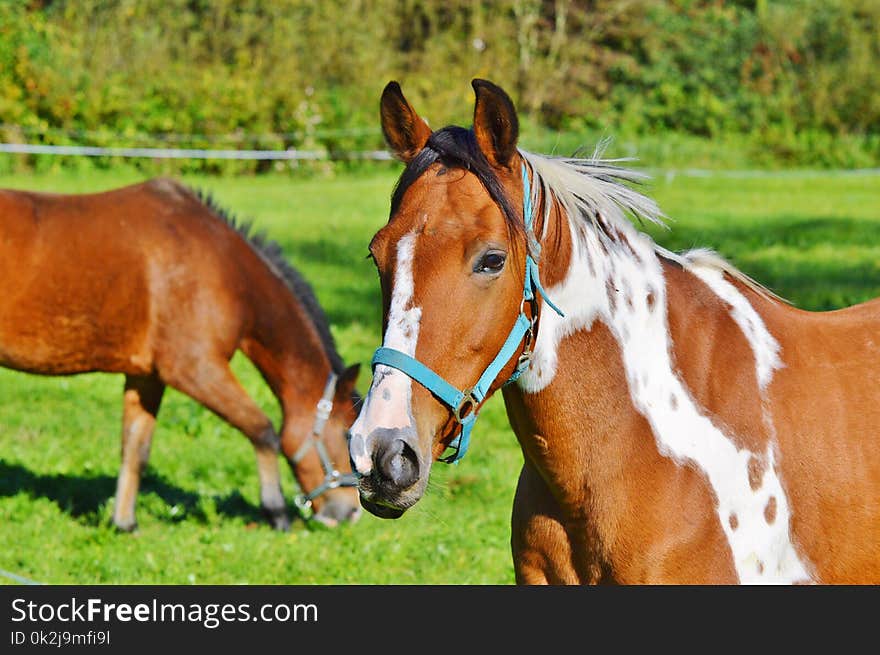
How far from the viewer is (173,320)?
603 cm

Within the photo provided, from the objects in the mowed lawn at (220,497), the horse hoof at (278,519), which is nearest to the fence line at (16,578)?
the mowed lawn at (220,497)

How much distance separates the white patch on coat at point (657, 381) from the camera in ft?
8.98

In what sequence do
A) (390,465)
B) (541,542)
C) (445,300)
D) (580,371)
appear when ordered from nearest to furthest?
(390,465) < (445,300) < (580,371) < (541,542)

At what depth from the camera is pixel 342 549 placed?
5738mm

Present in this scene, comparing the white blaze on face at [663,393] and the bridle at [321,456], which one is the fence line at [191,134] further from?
the white blaze on face at [663,393]

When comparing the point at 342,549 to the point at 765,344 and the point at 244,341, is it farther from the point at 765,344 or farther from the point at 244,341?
the point at 765,344

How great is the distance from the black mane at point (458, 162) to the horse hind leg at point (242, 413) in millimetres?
3596

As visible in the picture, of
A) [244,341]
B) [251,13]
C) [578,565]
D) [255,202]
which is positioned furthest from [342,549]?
[251,13]

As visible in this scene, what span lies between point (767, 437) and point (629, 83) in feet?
82.5

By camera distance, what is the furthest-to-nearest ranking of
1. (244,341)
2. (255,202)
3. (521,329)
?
1. (255,202)
2. (244,341)
3. (521,329)

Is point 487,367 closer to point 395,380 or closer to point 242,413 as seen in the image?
point 395,380

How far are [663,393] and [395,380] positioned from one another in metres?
0.77

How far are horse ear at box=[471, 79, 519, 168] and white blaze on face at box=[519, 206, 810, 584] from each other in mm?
278

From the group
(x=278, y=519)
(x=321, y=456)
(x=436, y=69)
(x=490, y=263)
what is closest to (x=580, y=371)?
(x=490, y=263)
